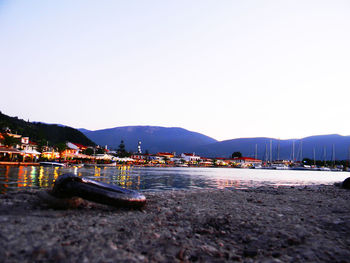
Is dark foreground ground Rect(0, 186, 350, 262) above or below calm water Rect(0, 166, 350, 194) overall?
above

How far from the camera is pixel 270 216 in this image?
31.2 ft

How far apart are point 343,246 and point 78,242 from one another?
19.3 feet

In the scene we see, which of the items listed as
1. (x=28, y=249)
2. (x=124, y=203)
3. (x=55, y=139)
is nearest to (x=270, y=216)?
(x=124, y=203)

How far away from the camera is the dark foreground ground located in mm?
4840

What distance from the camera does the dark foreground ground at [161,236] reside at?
191 inches

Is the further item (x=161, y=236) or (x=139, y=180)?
(x=139, y=180)

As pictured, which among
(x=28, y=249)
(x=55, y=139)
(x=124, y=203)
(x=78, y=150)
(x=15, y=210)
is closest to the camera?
(x=28, y=249)

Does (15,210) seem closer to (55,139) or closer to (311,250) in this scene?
(311,250)

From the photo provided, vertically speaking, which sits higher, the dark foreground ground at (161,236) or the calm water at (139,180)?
the dark foreground ground at (161,236)

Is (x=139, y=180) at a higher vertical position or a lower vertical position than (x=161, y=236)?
lower

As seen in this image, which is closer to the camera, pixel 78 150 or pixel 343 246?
pixel 343 246

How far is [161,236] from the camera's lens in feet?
20.7

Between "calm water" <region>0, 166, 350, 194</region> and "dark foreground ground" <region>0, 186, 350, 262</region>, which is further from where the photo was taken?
"calm water" <region>0, 166, 350, 194</region>

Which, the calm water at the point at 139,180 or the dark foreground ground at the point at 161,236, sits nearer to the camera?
the dark foreground ground at the point at 161,236
